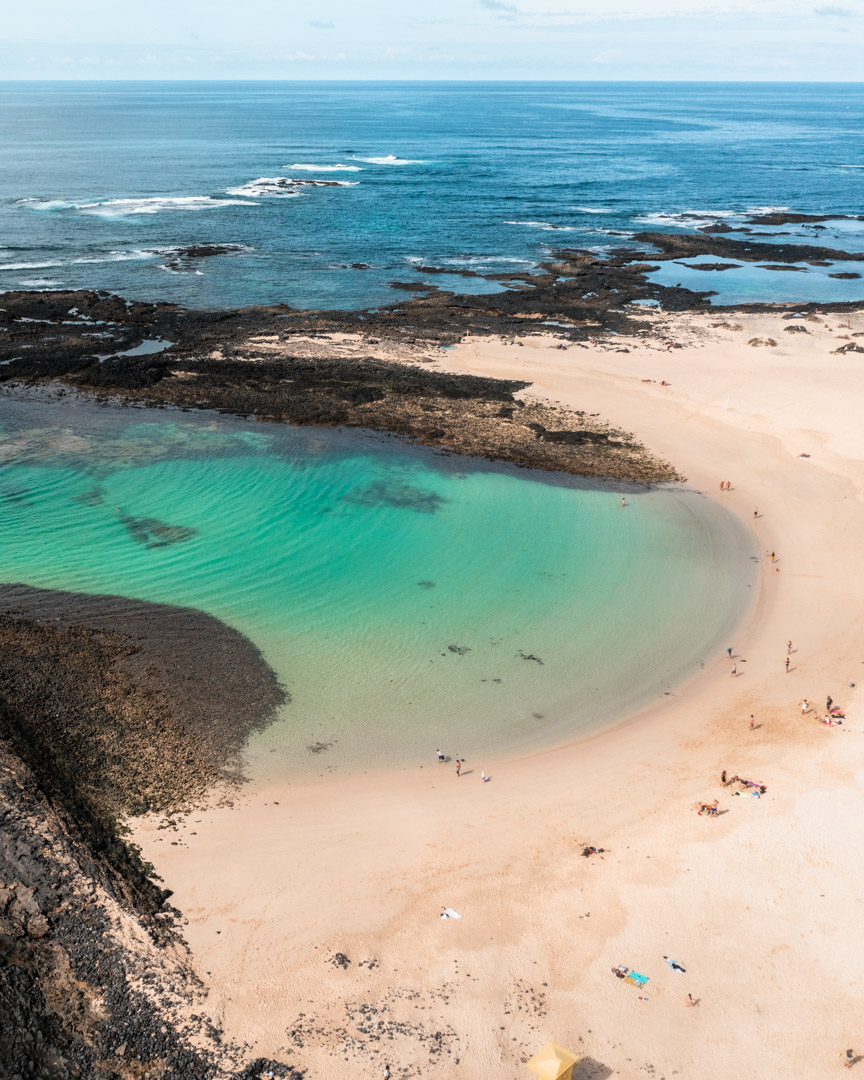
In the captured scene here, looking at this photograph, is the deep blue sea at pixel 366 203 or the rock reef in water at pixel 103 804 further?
the deep blue sea at pixel 366 203

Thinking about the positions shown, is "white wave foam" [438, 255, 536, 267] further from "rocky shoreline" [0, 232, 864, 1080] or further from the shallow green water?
the shallow green water

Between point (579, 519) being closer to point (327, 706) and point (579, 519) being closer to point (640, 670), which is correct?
point (640, 670)

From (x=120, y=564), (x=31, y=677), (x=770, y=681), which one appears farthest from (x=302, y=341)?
(x=770, y=681)

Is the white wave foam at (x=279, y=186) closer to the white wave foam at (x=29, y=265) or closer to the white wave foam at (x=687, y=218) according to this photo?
the white wave foam at (x=29, y=265)

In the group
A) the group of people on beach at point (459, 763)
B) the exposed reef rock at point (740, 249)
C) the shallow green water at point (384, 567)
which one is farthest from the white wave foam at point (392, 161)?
the group of people on beach at point (459, 763)

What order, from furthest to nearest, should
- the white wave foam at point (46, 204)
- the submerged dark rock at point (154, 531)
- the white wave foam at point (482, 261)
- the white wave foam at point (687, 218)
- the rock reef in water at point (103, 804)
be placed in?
the white wave foam at point (687, 218), the white wave foam at point (46, 204), the white wave foam at point (482, 261), the submerged dark rock at point (154, 531), the rock reef in water at point (103, 804)

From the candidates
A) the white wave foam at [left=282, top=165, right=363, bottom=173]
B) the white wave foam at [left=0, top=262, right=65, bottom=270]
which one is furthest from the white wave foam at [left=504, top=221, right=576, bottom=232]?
the white wave foam at [left=0, top=262, right=65, bottom=270]

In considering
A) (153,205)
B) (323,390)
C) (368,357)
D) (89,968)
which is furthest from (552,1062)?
(153,205)

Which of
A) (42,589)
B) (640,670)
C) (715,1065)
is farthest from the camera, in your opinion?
(42,589)
